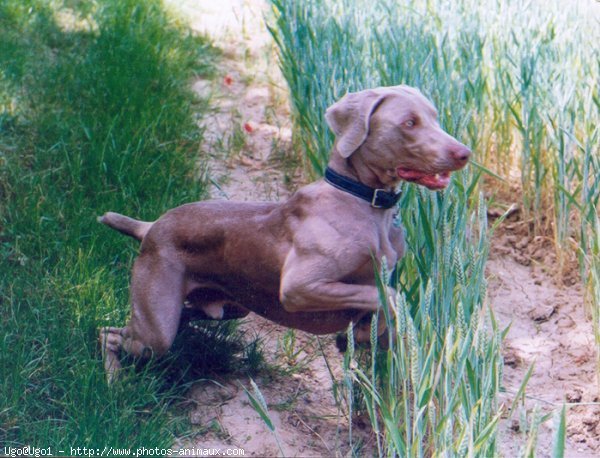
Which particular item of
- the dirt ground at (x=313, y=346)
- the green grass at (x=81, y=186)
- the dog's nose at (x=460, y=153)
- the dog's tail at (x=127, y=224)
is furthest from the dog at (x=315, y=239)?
the dirt ground at (x=313, y=346)

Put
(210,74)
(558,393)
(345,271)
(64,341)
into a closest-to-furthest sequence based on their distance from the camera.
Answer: (345,271), (64,341), (558,393), (210,74)

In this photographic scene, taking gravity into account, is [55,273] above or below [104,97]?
below

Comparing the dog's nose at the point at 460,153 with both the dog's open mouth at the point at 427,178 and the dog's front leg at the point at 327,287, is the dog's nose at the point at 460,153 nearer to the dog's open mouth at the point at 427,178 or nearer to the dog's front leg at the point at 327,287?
the dog's open mouth at the point at 427,178

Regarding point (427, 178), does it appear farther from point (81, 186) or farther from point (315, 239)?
point (81, 186)

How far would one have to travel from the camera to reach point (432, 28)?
472 centimetres

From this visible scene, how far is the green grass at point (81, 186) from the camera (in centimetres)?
315

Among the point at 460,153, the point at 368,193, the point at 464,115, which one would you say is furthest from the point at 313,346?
the point at 460,153

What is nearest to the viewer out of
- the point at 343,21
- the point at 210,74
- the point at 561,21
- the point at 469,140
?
the point at 469,140

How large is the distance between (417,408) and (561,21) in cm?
326

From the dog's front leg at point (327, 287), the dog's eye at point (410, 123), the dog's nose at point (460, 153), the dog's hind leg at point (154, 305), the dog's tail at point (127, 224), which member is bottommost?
the dog's hind leg at point (154, 305)

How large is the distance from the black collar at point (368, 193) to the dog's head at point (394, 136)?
0.14 ft

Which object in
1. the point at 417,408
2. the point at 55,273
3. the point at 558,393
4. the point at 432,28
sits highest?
the point at 432,28

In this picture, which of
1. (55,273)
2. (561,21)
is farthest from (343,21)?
(55,273)

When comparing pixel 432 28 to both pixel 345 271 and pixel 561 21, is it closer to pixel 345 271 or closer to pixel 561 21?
pixel 561 21
